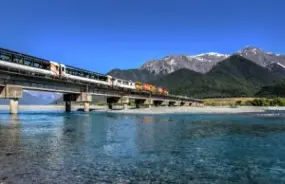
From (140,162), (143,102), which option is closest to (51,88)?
(140,162)

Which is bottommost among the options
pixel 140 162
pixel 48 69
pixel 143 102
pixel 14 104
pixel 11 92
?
pixel 140 162

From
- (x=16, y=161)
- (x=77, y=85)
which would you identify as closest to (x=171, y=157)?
(x=16, y=161)

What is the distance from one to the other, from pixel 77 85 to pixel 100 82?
→ 17.1m

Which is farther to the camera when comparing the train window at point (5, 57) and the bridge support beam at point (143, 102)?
the bridge support beam at point (143, 102)

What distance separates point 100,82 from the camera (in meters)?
108

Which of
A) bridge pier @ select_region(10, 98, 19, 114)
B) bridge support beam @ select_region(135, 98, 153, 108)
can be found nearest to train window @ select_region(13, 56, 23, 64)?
bridge pier @ select_region(10, 98, 19, 114)

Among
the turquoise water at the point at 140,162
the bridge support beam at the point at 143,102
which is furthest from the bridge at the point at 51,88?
the turquoise water at the point at 140,162

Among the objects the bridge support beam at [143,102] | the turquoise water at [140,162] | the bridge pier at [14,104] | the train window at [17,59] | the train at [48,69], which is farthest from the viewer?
the bridge support beam at [143,102]

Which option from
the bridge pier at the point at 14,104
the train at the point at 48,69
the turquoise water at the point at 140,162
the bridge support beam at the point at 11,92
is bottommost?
the turquoise water at the point at 140,162

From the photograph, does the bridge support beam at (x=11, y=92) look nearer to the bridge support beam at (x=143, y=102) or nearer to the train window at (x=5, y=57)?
the train window at (x=5, y=57)

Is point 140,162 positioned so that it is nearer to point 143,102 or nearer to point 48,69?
point 48,69

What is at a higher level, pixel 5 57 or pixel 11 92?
pixel 5 57

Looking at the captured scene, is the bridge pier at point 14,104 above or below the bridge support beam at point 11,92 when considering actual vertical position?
below

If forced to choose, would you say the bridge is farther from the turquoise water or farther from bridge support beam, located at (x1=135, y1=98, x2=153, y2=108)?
the turquoise water
